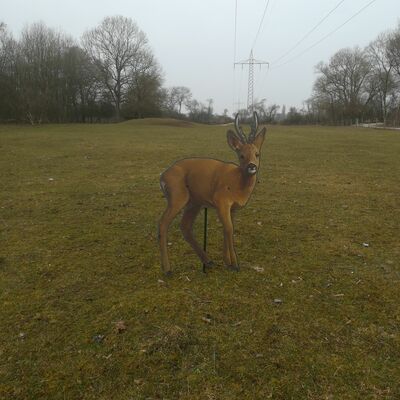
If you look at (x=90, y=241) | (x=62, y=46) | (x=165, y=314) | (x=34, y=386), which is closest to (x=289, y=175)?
(x=90, y=241)

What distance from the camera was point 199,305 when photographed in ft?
13.3

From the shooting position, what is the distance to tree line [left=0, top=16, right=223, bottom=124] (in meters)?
43.5

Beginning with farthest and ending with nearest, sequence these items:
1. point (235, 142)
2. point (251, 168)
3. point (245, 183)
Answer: point (245, 183)
point (235, 142)
point (251, 168)

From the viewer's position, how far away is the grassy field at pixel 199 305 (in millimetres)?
3008

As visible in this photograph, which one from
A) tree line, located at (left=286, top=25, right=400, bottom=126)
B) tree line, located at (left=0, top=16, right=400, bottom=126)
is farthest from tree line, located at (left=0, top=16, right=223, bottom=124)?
tree line, located at (left=286, top=25, right=400, bottom=126)

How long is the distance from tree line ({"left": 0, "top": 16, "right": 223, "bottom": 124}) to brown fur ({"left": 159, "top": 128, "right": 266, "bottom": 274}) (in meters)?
42.2

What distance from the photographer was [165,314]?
153 inches

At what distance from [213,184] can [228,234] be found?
2.04ft

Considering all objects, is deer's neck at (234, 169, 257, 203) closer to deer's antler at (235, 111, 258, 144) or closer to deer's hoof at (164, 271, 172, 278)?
deer's antler at (235, 111, 258, 144)

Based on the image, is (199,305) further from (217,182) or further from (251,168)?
(251,168)

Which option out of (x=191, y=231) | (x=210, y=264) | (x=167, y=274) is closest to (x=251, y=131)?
(x=191, y=231)

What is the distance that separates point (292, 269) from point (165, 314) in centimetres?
193

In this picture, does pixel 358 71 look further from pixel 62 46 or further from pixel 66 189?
pixel 66 189

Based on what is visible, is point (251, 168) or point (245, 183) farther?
point (245, 183)
